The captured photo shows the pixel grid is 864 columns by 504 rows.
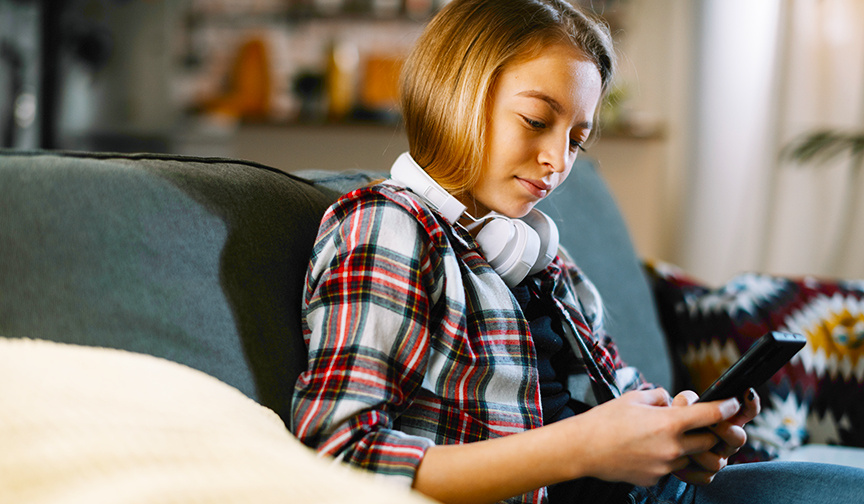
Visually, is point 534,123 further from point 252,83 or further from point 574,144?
point 252,83

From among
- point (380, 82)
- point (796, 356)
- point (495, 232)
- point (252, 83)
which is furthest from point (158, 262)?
A: point (252, 83)

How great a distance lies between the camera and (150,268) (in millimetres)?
683

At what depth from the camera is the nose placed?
764 mm

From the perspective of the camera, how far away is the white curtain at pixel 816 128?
98.3 inches

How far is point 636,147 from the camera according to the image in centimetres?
310

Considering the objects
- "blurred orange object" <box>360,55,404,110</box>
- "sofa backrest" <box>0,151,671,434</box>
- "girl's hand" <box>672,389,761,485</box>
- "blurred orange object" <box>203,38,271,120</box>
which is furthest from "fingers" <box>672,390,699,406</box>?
"blurred orange object" <box>203,38,271,120</box>

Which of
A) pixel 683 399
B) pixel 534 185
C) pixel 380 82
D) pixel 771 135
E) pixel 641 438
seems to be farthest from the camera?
pixel 380 82

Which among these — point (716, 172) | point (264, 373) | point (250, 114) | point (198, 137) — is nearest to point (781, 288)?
point (264, 373)

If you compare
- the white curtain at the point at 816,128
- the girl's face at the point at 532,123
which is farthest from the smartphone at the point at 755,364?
the white curtain at the point at 816,128

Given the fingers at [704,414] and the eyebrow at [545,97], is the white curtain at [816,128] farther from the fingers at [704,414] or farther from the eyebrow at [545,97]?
the fingers at [704,414]

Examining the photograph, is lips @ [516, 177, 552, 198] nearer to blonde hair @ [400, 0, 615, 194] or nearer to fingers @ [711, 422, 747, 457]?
blonde hair @ [400, 0, 615, 194]

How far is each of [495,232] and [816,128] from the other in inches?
90.5

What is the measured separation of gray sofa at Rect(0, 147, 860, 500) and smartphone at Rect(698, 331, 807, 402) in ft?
1.34

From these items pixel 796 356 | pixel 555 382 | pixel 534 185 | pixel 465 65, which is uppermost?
pixel 465 65
